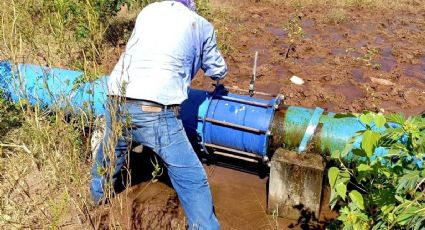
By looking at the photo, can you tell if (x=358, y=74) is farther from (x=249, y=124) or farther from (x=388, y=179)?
(x=388, y=179)

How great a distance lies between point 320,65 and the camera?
6.35m

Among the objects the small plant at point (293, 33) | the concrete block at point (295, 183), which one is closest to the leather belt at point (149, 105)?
the concrete block at point (295, 183)

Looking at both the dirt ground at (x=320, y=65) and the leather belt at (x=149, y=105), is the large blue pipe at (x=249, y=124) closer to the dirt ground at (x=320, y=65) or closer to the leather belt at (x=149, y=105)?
the dirt ground at (x=320, y=65)

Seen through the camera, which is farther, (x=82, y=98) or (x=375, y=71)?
(x=375, y=71)

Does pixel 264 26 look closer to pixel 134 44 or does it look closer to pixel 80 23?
pixel 80 23

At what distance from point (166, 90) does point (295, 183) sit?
1.28 metres

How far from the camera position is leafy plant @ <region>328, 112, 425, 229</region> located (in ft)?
5.49

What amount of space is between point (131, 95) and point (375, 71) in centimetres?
459

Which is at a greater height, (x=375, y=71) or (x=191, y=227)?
(x=375, y=71)

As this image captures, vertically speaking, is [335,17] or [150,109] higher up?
[335,17]

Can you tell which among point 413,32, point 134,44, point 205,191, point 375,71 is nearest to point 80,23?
point 134,44

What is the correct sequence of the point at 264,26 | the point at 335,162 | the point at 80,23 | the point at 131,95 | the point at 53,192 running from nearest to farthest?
the point at 131,95 → the point at 53,192 → the point at 335,162 → the point at 80,23 → the point at 264,26

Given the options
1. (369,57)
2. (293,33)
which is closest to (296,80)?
(369,57)

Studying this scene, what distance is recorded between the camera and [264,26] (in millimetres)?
8094
